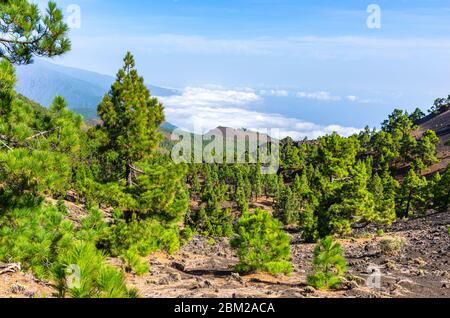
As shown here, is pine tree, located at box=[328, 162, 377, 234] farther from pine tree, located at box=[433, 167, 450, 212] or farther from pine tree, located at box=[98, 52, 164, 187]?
pine tree, located at box=[98, 52, 164, 187]

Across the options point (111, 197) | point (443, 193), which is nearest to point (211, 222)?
point (443, 193)

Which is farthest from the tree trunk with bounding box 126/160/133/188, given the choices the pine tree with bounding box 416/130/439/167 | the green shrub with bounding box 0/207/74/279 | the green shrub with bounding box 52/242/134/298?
the pine tree with bounding box 416/130/439/167

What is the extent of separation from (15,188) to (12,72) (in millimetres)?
2889

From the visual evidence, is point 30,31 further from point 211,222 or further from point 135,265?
point 211,222

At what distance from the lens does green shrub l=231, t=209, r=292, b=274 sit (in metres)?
16.2

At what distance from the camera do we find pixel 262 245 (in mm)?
16594

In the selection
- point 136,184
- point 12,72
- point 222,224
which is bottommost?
point 222,224

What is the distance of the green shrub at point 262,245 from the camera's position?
16.2 m

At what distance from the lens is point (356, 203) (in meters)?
34.3

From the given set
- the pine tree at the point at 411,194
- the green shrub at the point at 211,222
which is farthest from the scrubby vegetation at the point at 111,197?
the green shrub at the point at 211,222

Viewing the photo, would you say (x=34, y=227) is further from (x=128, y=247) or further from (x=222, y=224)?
(x=222, y=224)

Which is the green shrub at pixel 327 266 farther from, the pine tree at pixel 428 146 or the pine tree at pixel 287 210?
the pine tree at pixel 428 146
